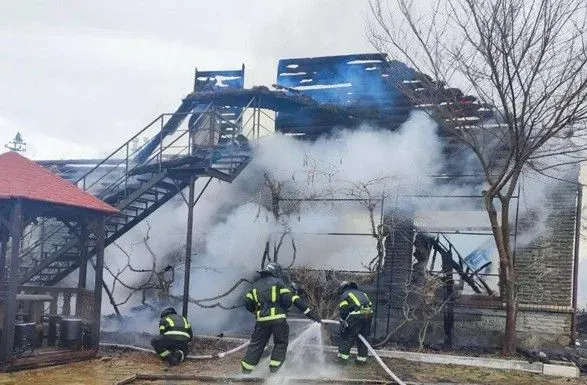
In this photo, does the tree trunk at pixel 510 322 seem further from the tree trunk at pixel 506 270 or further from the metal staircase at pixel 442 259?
the metal staircase at pixel 442 259

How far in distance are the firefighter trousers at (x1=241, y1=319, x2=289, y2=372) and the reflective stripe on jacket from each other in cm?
139

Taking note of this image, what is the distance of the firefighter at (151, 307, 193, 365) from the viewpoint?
10.3 metres

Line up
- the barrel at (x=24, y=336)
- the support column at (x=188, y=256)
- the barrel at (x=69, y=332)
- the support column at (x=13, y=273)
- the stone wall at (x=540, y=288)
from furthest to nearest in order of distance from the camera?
the stone wall at (x=540, y=288) < the support column at (x=188, y=256) < the barrel at (x=69, y=332) < the barrel at (x=24, y=336) < the support column at (x=13, y=273)

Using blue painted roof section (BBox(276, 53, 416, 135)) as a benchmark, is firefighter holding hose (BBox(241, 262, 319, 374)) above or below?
below

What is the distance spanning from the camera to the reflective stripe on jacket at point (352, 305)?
419 inches

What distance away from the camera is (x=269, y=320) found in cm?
962

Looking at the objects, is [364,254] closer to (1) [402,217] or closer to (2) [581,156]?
(1) [402,217]

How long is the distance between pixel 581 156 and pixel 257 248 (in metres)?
7.75

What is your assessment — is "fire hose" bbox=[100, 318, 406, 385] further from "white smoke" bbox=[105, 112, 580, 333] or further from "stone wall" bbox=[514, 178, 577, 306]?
"stone wall" bbox=[514, 178, 577, 306]

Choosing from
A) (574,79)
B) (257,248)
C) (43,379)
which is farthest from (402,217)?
(43,379)

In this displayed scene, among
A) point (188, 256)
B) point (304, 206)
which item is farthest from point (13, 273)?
point (304, 206)

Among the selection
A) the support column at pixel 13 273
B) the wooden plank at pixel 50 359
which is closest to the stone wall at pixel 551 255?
the wooden plank at pixel 50 359

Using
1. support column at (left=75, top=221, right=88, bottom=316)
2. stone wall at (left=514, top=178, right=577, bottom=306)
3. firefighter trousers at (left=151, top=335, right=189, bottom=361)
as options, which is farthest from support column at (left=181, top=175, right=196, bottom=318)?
stone wall at (left=514, top=178, right=577, bottom=306)

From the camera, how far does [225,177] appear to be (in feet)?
43.3
